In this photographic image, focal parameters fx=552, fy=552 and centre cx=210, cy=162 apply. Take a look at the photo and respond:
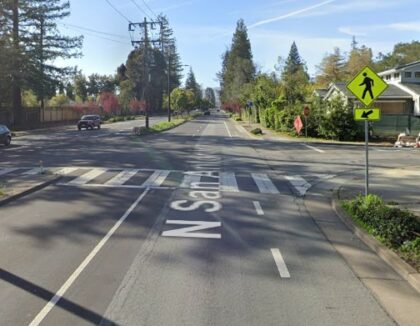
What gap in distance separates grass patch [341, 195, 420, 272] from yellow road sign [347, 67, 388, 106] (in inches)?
93.7

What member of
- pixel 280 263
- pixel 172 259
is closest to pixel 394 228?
pixel 280 263

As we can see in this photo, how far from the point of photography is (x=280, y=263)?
797 centimetres

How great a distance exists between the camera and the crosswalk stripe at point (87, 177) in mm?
16047

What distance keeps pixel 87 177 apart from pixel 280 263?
1073 centimetres

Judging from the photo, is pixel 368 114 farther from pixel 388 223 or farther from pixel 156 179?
pixel 156 179

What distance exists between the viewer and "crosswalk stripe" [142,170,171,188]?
52.5ft

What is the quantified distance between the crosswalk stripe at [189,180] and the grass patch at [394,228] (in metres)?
5.86

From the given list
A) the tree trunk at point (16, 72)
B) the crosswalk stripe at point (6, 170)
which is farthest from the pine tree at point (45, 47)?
the crosswalk stripe at point (6, 170)

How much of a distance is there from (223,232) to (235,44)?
131 metres

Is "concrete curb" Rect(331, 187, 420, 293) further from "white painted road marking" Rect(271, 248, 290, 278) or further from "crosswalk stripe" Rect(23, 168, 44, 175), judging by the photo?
"crosswalk stripe" Rect(23, 168, 44, 175)

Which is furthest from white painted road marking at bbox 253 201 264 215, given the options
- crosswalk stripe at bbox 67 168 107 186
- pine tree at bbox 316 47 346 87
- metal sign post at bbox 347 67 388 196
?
pine tree at bbox 316 47 346 87

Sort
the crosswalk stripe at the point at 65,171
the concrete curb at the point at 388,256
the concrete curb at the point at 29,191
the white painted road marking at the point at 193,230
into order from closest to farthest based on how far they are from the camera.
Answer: the concrete curb at the point at 388,256
the white painted road marking at the point at 193,230
the concrete curb at the point at 29,191
the crosswalk stripe at the point at 65,171

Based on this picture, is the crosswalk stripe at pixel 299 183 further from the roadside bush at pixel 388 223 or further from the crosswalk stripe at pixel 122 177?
the crosswalk stripe at pixel 122 177

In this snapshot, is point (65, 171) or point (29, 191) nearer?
point (29, 191)
